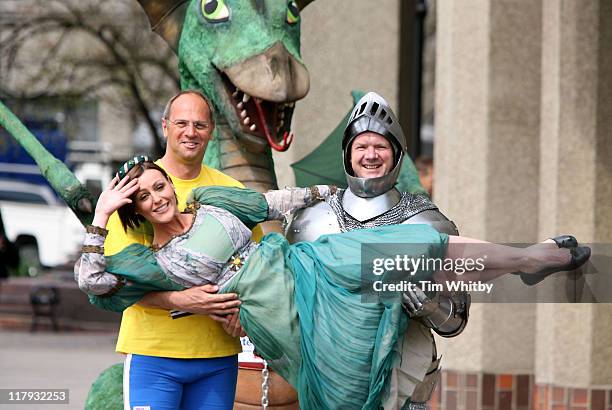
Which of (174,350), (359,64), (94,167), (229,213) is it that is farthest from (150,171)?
(94,167)

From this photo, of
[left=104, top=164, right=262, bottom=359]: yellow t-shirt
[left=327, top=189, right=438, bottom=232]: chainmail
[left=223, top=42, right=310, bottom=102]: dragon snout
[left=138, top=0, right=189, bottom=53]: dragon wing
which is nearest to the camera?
[left=104, top=164, right=262, bottom=359]: yellow t-shirt

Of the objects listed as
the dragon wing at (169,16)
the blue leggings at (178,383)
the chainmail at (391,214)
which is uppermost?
the dragon wing at (169,16)

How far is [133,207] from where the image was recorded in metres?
4.66

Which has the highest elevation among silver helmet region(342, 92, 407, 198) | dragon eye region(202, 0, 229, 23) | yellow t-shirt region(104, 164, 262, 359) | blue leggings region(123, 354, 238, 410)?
dragon eye region(202, 0, 229, 23)

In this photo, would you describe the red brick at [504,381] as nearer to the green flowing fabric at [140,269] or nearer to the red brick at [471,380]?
the red brick at [471,380]

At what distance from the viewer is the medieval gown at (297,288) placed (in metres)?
4.50

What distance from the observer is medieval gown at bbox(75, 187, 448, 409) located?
450cm

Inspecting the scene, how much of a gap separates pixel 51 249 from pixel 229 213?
20.9 meters

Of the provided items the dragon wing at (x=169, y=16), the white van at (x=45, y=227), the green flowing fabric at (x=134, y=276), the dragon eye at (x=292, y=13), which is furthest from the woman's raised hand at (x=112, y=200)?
the white van at (x=45, y=227)

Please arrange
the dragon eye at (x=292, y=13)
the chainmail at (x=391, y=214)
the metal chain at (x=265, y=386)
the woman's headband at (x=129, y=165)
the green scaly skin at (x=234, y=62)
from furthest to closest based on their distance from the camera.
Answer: the dragon eye at (x=292, y=13), the green scaly skin at (x=234, y=62), the metal chain at (x=265, y=386), the chainmail at (x=391, y=214), the woman's headband at (x=129, y=165)

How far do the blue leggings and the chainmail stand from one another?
25.2 inches

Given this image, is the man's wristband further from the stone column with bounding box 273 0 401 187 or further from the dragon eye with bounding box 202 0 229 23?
the stone column with bounding box 273 0 401 187

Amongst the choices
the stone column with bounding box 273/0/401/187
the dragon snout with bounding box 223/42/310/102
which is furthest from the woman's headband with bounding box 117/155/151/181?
the stone column with bounding box 273/0/401/187

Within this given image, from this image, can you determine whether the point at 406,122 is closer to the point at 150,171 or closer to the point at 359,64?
the point at 359,64
